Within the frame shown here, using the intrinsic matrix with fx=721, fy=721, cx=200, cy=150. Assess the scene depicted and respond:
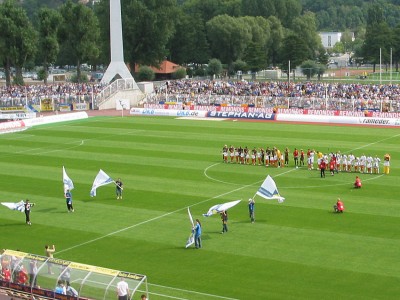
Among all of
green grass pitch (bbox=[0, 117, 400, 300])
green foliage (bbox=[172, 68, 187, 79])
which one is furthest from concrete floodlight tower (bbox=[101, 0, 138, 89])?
green grass pitch (bbox=[0, 117, 400, 300])

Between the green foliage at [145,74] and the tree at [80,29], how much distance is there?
27.2 feet

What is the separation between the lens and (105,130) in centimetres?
6938

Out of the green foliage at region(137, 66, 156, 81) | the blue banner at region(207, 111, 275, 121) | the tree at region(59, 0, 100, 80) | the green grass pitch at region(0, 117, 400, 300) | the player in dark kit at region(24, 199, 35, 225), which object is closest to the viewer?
the green grass pitch at region(0, 117, 400, 300)

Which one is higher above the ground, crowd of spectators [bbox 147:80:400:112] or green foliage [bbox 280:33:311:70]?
green foliage [bbox 280:33:311:70]

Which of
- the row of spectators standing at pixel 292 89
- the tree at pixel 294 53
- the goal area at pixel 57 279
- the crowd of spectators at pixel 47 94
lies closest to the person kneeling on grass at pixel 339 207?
the goal area at pixel 57 279

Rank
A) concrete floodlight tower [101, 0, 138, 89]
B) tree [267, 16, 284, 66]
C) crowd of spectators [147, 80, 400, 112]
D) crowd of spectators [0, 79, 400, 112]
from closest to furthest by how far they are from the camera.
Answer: crowd of spectators [147, 80, 400, 112] → crowd of spectators [0, 79, 400, 112] → concrete floodlight tower [101, 0, 138, 89] → tree [267, 16, 284, 66]

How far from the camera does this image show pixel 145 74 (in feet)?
377

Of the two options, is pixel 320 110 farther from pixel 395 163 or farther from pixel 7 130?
pixel 7 130

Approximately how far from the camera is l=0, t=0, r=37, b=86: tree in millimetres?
100625

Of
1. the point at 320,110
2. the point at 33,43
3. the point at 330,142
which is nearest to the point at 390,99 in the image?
the point at 320,110

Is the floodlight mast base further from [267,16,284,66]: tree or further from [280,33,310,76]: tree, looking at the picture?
[267,16,284,66]: tree

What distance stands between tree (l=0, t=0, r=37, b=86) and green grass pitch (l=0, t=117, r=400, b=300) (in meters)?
44.5

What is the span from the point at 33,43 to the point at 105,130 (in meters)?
40.0

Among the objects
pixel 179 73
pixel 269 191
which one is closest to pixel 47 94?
pixel 179 73
